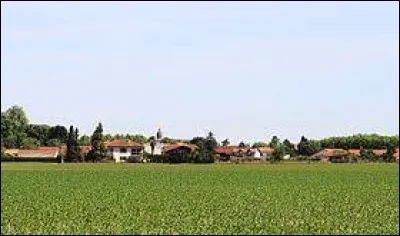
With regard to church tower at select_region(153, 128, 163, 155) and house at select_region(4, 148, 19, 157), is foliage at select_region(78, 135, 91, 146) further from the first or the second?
house at select_region(4, 148, 19, 157)

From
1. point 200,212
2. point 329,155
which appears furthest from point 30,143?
point 200,212

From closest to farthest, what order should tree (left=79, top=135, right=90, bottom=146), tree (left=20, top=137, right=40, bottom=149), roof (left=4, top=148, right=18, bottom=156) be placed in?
roof (left=4, top=148, right=18, bottom=156) → tree (left=20, top=137, right=40, bottom=149) → tree (left=79, top=135, right=90, bottom=146)

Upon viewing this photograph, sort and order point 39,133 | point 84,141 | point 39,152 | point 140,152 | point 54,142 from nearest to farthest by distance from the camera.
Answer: point 39,152 → point 54,142 → point 39,133 → point 140,152 → point 84,141

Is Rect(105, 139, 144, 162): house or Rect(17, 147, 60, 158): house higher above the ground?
Rect(105, 139, 144, 162): house

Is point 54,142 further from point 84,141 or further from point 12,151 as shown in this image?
point 84,141

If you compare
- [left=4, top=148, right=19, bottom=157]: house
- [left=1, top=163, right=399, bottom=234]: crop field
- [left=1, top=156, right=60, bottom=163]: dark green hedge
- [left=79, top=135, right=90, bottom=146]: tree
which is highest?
[left=79, top=135, right=90, bottom=146]: tree

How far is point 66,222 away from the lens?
28547 mm

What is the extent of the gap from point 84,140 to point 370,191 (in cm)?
14386

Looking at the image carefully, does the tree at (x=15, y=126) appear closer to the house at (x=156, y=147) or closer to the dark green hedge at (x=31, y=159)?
the dark green hedge at (x=31, y=159)

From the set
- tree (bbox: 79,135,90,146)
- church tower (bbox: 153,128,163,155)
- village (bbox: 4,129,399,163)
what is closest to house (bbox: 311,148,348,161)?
village (bbox: 4,129,399,163)

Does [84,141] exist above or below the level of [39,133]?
below

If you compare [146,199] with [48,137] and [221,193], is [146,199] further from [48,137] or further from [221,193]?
[48,137]

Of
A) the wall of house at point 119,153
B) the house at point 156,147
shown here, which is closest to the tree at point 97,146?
the wall of house at point 119,153

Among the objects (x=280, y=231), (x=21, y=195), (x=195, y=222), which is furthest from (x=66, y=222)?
(x=21, y=195)
